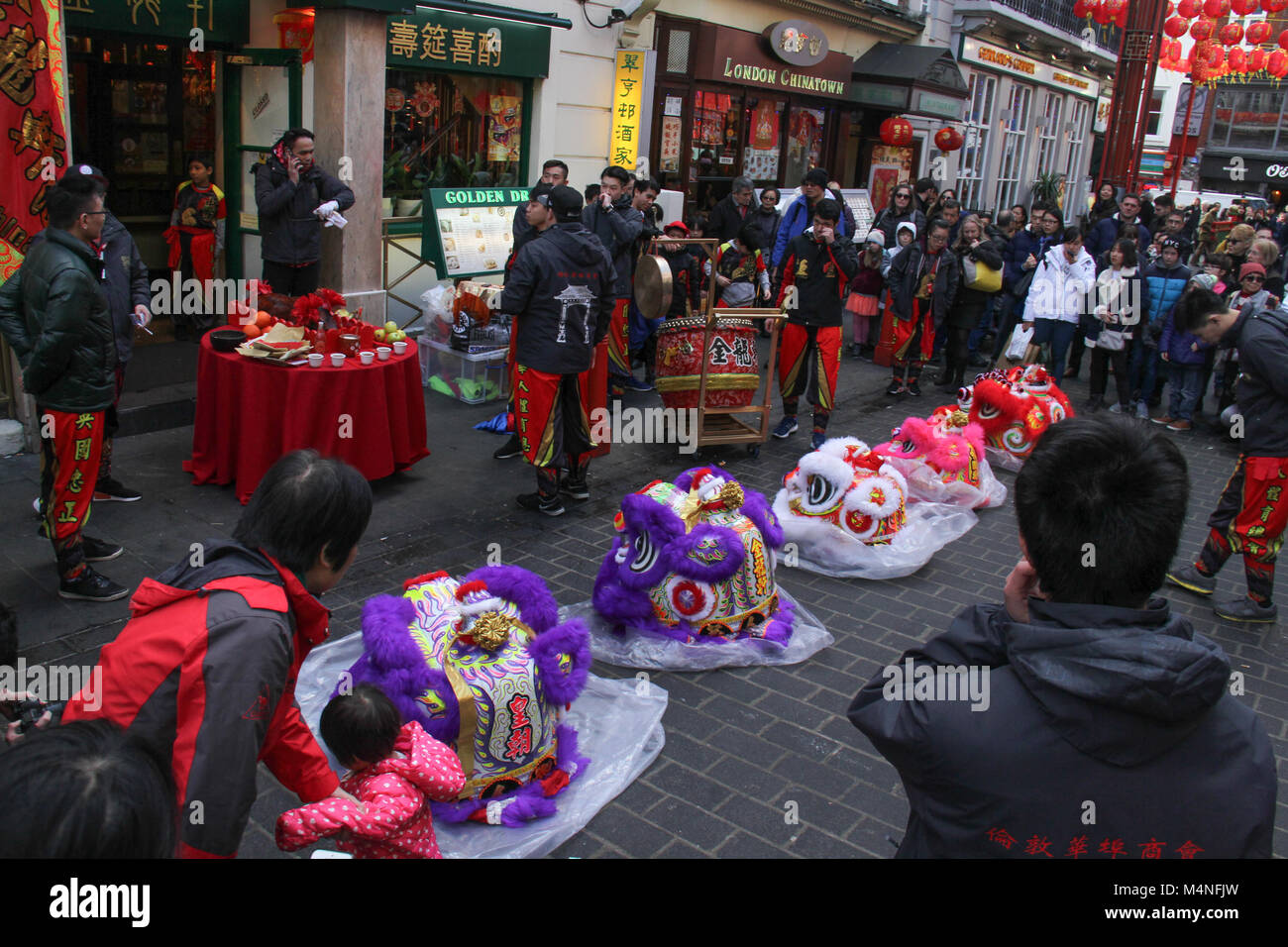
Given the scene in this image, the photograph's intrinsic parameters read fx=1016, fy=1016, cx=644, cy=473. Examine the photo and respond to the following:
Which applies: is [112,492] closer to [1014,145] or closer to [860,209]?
[860,209]

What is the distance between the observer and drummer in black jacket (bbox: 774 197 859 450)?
7980 millimetres

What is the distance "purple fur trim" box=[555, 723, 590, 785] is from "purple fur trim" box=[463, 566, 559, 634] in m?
0.44

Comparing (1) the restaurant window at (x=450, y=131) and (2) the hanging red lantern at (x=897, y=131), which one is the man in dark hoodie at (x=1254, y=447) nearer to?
(1) the restaurant window at (x=450, y=131)

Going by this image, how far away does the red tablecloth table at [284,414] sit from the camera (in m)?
6.00

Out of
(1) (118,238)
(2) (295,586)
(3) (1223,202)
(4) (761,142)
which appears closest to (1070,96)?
(3) (1223,202)

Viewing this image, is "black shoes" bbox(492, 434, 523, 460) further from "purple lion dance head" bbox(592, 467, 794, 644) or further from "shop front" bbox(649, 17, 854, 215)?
"shop front" bbox(649, 17, 854, 215)

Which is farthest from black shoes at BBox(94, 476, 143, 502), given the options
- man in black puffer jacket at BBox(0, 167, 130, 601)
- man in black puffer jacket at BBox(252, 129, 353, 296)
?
man in black puffer jacket at BBox(252, 129, 353, 296)

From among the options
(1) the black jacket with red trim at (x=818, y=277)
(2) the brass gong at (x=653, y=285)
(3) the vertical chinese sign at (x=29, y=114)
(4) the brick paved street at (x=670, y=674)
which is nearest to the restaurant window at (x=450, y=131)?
(4) the brick paved street at (x=670, y=674)

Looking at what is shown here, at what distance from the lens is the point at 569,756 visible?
3887mm

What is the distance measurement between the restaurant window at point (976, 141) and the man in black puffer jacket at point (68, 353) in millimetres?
19513

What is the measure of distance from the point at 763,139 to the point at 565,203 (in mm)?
10238

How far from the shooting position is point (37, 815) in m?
1.31

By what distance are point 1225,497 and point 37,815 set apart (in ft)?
20.7

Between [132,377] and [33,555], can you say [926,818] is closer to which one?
[33,555]
